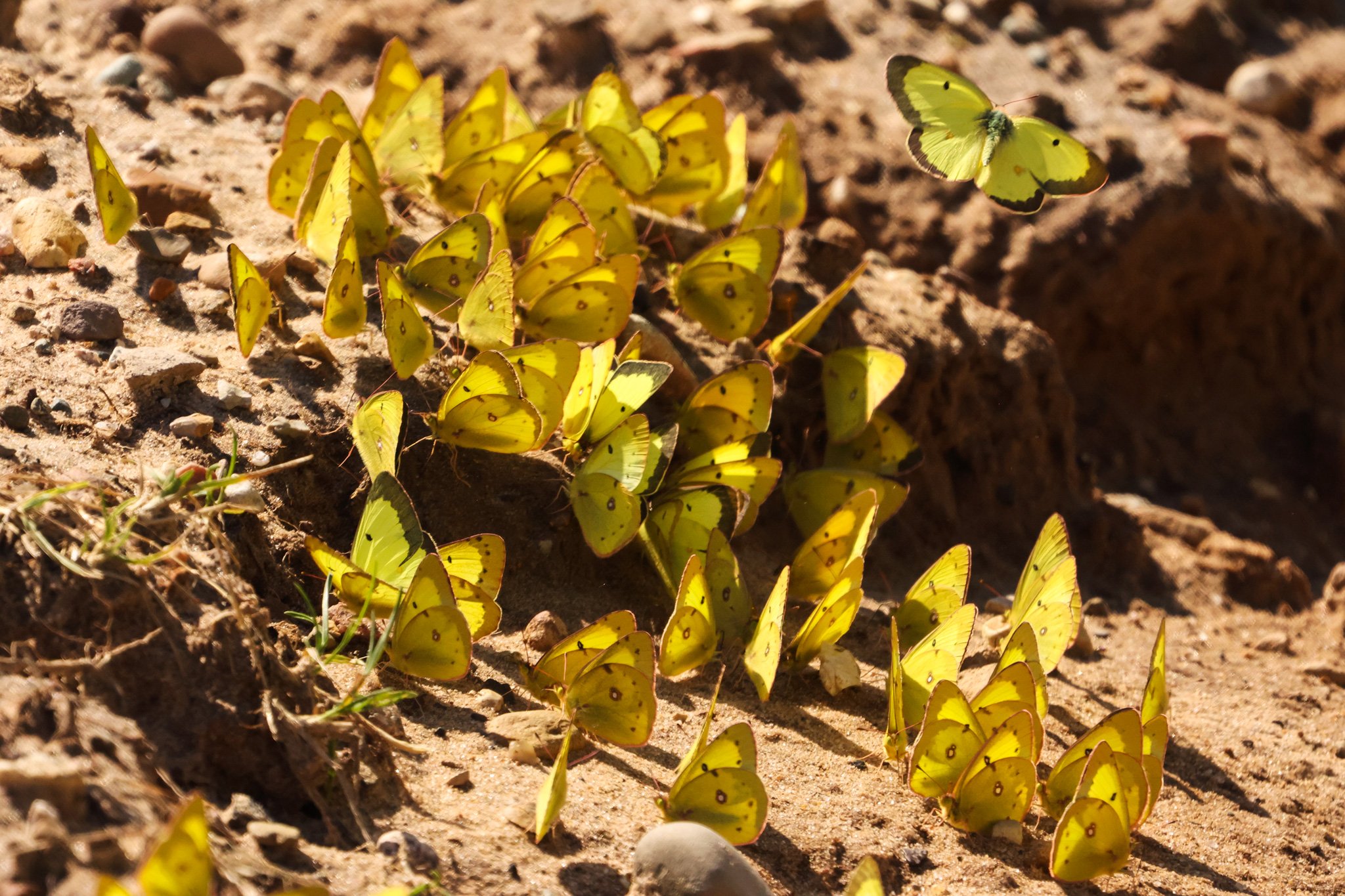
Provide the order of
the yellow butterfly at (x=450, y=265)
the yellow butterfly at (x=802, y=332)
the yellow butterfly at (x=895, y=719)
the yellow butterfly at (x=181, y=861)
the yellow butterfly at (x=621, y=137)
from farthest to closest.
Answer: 1. the yellow butterfly at (x=621, y=137)
2. the yellow butterfly at (x=802, y=332)
3. the yellow butterfly at (x=450, y=265)
4. the yellow butterfly at (x=895, y=719)
5. the yellow butterfly at (x=181, y=861)

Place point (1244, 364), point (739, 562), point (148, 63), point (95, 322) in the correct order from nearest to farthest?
point (95, 322), point (739, 562), point (148, 63), point (1244, 364)

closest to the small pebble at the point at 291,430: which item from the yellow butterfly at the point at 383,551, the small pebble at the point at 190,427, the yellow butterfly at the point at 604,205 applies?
the small pebble at the point at 190,427

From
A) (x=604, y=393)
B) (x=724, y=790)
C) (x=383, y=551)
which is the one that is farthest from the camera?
(x=604, y=393)

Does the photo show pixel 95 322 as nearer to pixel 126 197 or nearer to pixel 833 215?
pixel 126 197

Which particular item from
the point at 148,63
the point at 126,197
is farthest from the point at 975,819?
the point at 148,63

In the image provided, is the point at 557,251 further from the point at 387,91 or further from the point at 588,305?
the point at 387,91

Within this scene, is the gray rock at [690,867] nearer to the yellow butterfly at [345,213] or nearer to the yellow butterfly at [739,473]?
the yellow butterfly at [739,473]

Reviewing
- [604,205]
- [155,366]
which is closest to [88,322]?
[155,366]
